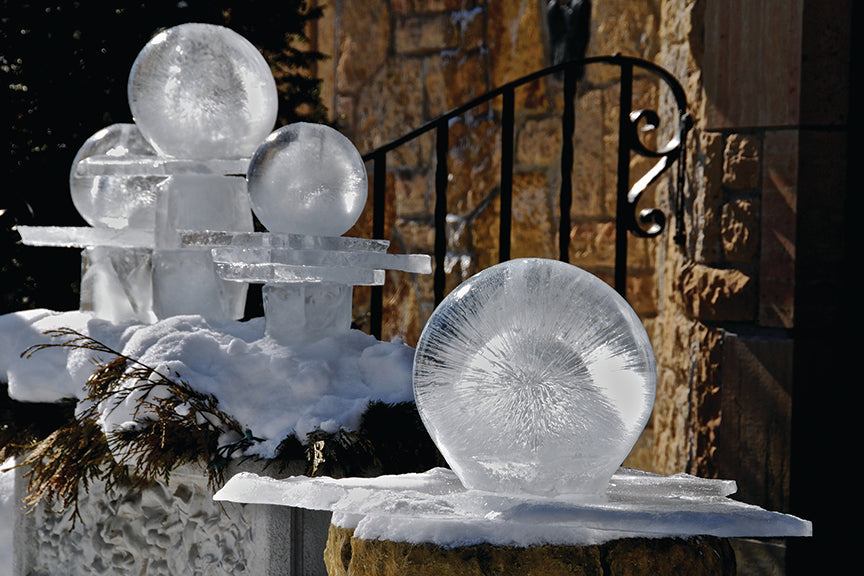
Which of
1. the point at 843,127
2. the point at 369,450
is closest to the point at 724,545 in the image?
the point at 369,450

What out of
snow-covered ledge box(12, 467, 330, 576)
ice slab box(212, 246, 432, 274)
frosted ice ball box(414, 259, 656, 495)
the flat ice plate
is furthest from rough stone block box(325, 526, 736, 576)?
ice slab box(212, 246, 432, 274)

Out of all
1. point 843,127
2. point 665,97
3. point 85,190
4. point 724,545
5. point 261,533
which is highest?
point 665,97

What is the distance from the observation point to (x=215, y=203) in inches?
92.7

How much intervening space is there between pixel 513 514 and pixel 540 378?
0.57 feet

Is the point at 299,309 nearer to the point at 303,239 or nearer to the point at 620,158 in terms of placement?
the point at 303,239

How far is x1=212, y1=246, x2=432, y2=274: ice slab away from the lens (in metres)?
1.98

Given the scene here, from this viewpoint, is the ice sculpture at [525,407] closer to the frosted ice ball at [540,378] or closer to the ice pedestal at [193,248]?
the frosted ice ball at [540,378]

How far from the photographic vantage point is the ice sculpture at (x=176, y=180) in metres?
2.29

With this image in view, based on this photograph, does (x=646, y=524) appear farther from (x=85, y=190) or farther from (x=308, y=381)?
(x=85, y=190)

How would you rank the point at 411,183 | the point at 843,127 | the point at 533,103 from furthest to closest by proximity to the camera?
the point at 411,183
the point at 533,103
the point at 843,127

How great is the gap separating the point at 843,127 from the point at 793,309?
47 centimetres

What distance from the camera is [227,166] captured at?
2.32m

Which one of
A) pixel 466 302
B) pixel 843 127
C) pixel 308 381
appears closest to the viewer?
pixel 466 302

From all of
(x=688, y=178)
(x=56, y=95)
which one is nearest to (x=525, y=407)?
(x=688, y=178)
